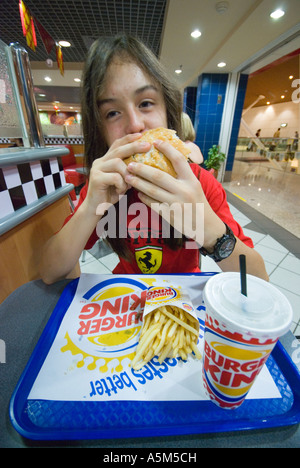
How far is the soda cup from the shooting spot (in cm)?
37

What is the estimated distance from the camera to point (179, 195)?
68 centimetres

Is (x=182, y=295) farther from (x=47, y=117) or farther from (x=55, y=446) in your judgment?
(x=47, y=117)

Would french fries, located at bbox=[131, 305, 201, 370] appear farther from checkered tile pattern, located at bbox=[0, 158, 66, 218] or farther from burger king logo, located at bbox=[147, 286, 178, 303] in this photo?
checkered tile pattern, located at bbox=[0, 158, 66, 218]

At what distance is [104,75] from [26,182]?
1.98 feet

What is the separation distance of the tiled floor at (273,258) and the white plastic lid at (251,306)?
164 centimetres

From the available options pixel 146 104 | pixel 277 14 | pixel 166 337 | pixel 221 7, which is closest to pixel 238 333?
pixel 166 337

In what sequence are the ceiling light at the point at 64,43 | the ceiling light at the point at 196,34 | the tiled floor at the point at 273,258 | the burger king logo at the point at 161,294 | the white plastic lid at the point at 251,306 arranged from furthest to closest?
the ceiling light at the point at 64,43 → the ceiling light at the point at 196,34 → the tiled floor at the point at 273,258 → the burger king logo at the point at 161,294 → the white plastic lid at the point at 251,306

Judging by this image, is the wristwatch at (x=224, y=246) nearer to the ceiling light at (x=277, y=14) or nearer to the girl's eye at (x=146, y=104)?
the girl's eye at (x=146, y=104)

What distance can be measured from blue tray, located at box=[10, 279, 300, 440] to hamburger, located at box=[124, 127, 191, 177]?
2.16 feet

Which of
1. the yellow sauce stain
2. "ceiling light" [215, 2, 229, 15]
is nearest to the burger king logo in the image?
the yellow sauce stain

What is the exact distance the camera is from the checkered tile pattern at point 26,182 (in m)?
0.91

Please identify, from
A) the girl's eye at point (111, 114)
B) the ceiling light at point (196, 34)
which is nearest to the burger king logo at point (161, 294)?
the girl's eye at point (111, 114)

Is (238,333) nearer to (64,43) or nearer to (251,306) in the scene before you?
(251,306)

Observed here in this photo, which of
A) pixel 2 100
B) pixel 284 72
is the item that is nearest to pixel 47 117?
pixel 284 72
